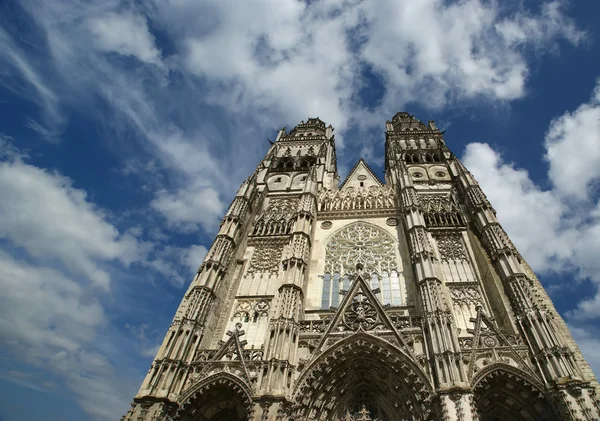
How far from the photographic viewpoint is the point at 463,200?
838 inches

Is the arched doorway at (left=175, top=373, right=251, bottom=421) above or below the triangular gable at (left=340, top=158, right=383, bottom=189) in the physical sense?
below

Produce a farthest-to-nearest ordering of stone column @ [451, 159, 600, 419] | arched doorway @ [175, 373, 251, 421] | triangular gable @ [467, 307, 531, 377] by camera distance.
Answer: arched doorway @ [175, 373, 251, 421]
triangular gable @ [467, 307, 531, 377]
stone column @ [451, 159, 600, 419]

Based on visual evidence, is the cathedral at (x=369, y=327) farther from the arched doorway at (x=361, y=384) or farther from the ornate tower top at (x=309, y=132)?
the ornate tower top at (x=309, y=132)

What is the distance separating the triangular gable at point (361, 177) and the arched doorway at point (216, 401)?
655 inches

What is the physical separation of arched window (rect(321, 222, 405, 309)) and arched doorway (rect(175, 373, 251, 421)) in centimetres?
564

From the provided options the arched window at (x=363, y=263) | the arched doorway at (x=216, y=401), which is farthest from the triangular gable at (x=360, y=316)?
the arched doorway at (x=216, y=401)

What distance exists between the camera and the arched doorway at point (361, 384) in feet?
40.9

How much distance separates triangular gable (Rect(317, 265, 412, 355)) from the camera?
1413cm

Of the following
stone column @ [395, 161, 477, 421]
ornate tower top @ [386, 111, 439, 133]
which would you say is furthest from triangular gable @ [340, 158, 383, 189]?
stone column @ [395, 161, 477, 421]

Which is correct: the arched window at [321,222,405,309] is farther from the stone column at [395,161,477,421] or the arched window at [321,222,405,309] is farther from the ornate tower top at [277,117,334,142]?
the ornate tower top at [277,117,334,142]

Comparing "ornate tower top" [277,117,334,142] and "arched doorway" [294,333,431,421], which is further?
"ornate tower top" [277,117,334,142]

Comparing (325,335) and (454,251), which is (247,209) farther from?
(454,251)

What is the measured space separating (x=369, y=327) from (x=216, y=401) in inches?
258

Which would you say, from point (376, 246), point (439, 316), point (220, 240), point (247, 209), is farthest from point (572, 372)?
point (247, 209)
